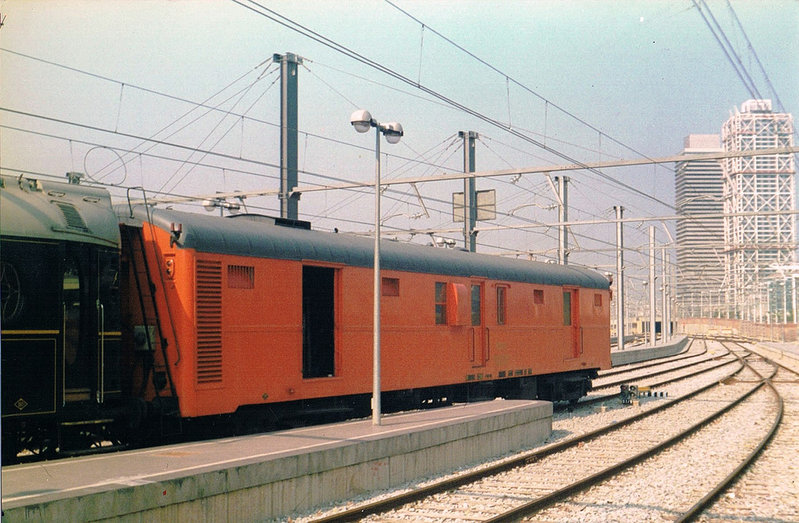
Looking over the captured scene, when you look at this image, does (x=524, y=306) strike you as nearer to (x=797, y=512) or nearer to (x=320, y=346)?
(x=320, y=346)

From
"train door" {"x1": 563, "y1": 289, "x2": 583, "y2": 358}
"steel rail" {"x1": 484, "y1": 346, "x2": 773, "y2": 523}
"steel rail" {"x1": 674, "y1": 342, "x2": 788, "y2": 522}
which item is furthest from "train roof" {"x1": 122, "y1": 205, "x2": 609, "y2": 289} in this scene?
"steel rail" {"x1": 674, "y1": 342, "x2": 788, "y2": 522}

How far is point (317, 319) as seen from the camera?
14.4 meters

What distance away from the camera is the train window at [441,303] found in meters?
16.8

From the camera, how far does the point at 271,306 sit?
12383 mm

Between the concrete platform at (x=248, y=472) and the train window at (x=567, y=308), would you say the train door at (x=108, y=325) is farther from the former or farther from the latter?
the train window at (x=567, y=308)

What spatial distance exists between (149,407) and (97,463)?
74.1 inches

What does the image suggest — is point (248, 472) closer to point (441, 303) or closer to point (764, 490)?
point (764, 490)

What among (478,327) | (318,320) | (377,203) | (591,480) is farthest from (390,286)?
(591,480)

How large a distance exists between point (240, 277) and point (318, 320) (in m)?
2.77

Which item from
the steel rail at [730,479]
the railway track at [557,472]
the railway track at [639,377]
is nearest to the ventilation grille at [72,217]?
the railway track at [557,472]

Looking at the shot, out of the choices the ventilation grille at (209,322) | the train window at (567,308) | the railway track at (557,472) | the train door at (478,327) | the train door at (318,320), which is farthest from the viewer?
the train window at (567,308)

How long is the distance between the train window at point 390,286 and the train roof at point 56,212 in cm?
590

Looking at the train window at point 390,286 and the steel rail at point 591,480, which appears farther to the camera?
the train window at point 390,286

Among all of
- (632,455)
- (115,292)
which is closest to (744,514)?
(632,455)
